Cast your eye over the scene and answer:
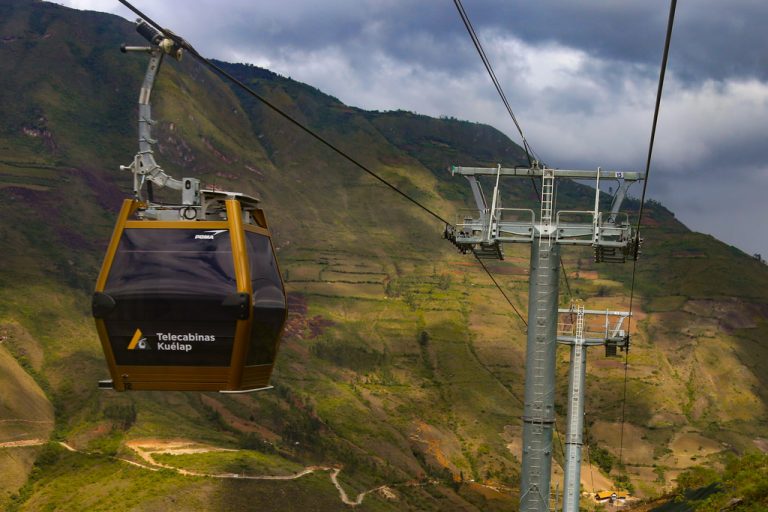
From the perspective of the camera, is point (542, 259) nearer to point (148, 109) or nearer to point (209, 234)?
point (209, 234)

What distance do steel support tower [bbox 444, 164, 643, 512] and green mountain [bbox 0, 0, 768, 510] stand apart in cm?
5608

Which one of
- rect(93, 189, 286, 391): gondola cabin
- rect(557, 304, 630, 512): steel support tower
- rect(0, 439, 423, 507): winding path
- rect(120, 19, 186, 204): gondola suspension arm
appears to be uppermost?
rect(120, 19, 186, 204): gondola suspension arm

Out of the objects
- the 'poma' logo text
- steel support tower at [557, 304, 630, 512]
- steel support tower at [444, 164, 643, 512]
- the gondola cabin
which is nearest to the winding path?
steel support tower at [557, 304, 630, 512]

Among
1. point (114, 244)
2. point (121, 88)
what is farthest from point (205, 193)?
point (121, 88)

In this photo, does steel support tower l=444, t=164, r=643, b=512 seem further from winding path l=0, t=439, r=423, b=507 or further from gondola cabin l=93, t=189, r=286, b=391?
winding path l=0, t=439, r=423, b=507

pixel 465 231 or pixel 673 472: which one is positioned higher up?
pixel 465 231

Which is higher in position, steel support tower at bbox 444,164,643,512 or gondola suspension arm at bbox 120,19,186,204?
gondola suspension arm at bbox 120,19,186,204

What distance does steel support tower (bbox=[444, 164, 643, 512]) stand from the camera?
21203 millimetres

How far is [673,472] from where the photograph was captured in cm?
11019

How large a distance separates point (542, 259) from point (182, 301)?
8.15 m

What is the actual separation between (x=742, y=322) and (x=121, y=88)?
114 meters

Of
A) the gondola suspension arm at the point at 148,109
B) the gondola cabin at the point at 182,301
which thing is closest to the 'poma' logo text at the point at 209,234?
the gondola cabin at the point at 182,301

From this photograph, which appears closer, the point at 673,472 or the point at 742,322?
the point at 673,472

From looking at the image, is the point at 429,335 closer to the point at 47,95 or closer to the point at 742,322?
the point at 742,322
